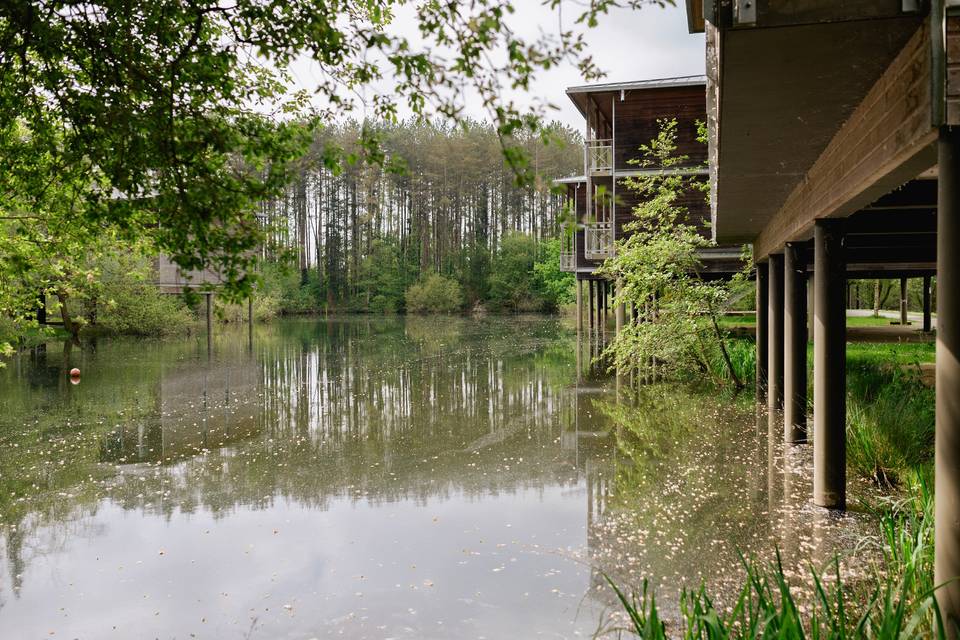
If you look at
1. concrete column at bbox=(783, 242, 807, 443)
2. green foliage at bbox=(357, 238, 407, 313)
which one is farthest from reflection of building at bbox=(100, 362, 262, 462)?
green foliage at bbox=(357, 238, 407, 313)

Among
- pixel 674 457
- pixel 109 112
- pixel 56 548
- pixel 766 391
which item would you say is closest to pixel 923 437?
pixel 674 457

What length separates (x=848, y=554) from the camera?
5.10m

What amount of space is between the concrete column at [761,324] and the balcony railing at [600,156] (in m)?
10.3

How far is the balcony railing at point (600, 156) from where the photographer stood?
2259 centimetres

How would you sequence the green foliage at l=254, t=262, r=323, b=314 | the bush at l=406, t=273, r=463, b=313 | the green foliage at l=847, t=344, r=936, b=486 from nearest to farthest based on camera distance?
1. the green foliage at l=847, t=344, r=936, b=486
2. the green foliage at l=254, t=262, r=323, b=314
3. the bush at l=406, t=273, r=463, b=313

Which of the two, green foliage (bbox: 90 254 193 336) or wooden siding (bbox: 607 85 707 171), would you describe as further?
green foliage (bbox: 90 254 193 336)

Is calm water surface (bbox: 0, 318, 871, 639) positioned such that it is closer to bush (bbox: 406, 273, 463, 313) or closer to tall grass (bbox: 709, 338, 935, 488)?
tall grass (bbox: 709, 338, 935, 488)

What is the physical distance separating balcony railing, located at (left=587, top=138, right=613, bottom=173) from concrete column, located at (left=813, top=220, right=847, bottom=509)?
16499 mm

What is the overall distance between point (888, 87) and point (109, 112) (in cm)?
388

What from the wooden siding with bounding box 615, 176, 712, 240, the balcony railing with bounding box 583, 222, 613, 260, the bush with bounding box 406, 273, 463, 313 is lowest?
the bush with bounding box 406, 273, 463, 313

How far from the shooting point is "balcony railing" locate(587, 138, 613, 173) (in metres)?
22.6

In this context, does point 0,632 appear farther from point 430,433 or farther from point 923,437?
point 923,437

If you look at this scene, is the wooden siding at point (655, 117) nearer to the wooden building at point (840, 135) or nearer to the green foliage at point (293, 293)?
the wooden building at point (840, 135)

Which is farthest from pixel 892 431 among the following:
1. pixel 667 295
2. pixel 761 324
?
pixel 667 295
